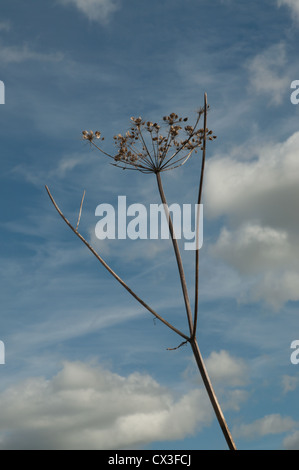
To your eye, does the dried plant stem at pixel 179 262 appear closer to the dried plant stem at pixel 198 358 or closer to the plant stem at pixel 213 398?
the dried plant stem at pixel 198 358

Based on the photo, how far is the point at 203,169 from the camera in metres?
11.5

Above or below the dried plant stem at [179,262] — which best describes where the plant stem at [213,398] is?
below

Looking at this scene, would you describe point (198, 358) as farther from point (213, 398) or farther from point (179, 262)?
point (179, 262)

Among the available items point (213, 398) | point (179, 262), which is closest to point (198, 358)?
point (213, 398)

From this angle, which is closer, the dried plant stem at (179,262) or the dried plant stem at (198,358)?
the dried plant stem at (198,358)

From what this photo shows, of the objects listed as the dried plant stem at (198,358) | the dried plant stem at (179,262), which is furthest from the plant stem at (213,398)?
the dried plant stem at (179,262)

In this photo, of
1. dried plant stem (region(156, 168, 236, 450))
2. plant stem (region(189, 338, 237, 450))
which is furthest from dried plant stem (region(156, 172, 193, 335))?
plant stem (region(189, 338, 237, 450))

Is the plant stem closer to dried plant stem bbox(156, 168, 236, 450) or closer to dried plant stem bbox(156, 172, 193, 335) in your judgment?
dried plant stem bbox(156, 168, 236, 450)

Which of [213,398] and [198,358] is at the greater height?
[198,358]

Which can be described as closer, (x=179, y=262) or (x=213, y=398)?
(x=213, y=398)

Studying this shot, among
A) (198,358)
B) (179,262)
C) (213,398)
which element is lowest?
(213,398)

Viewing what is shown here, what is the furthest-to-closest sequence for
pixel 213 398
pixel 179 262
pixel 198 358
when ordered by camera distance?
pixel 179 262 < pixel 198 358 < pixel 213 398
